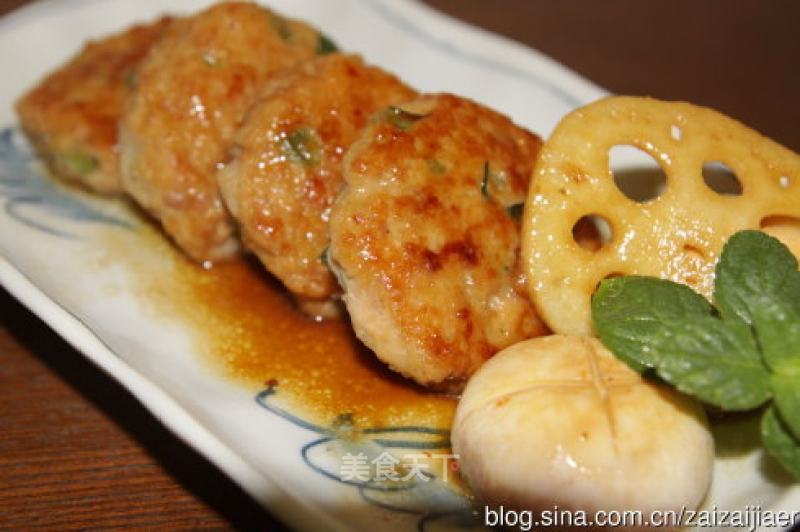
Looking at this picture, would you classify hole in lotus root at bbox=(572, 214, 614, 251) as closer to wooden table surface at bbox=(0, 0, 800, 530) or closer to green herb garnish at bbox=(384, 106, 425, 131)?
green herb garnish at bbox=(384, 106, 425, 131)

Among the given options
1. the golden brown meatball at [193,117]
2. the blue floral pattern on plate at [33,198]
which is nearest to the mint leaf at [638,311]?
the golden brown meatball at [193,117]

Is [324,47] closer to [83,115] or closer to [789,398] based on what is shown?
[83,115]

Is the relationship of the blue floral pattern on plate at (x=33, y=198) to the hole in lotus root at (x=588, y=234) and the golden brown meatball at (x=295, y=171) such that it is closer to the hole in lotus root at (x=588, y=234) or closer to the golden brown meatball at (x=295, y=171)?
the golden brown meatball at (x=295, y=171)

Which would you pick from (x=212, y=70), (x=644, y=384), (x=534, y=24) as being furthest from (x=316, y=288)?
(x=534, y=24)

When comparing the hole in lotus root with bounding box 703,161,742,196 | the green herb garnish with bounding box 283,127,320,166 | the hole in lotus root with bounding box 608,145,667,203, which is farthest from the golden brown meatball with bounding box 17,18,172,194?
the hole in lotus root with bounding box 703,161,742,196

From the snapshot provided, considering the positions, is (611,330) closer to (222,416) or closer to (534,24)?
(222,416)
